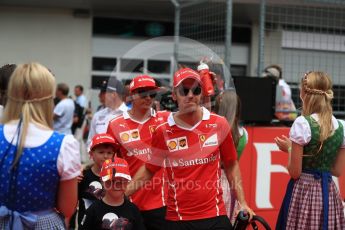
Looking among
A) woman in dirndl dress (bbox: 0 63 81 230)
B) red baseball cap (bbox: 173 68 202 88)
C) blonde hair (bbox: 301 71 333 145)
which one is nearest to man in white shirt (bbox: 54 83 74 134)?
blonde hair (bbox: 301 71 333 145)

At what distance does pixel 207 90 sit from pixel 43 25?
11953 mm

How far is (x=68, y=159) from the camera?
8.63ft

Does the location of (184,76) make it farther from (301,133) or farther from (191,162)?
(301,133)

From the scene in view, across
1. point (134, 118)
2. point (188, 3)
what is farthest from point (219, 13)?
point (134, 118)

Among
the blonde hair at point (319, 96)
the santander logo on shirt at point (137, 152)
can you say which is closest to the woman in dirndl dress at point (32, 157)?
the santander logo on shirt at point (137, 152)

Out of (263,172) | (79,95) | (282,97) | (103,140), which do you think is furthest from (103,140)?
(79,95)

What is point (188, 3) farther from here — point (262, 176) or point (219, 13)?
point (262, 176)

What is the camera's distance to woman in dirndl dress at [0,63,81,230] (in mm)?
2623

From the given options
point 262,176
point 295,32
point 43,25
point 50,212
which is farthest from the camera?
point 43,25

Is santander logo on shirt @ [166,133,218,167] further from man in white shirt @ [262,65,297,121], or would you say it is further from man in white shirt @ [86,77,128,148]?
man in white shirt @ [262,65,297,121]

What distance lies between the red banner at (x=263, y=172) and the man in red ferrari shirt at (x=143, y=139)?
2122 millimetres

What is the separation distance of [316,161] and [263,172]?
87.7 inches

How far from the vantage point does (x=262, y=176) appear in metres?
6.29

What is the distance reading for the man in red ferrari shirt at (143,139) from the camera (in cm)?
417
